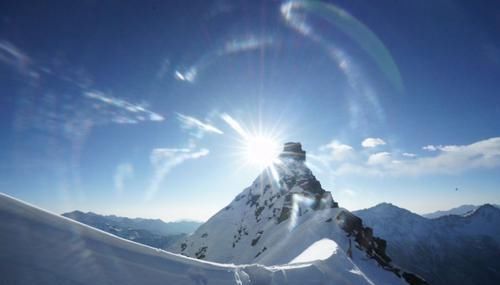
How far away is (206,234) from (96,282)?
9695cm

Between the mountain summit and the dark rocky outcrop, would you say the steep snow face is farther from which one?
the dark rocky outcrop

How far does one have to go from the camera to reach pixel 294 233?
3591cm

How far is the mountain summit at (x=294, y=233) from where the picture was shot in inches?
712

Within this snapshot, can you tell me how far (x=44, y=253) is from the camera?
4172 millimetres

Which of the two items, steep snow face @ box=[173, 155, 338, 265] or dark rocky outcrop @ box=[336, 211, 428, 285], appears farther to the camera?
steep snow face @ box=[173, 155, 338, 265]

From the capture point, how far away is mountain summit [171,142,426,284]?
59.4 feet

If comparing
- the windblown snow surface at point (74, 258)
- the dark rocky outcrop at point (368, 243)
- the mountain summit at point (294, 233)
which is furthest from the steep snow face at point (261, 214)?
the windblown snow surface at point (74, 258)

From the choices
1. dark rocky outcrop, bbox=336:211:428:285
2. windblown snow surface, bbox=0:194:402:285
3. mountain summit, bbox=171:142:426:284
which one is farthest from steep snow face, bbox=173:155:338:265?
windblown snow surface, bbox=0:194:402:285

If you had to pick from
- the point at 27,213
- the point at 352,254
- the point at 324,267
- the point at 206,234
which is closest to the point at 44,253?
the point at 27,213

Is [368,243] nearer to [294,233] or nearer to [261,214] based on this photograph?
[294,233]

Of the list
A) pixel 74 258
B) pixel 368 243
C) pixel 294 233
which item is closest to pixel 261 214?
pixel 294 233

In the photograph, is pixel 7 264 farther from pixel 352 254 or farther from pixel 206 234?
pixel 206 234

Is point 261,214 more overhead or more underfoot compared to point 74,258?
more overhead

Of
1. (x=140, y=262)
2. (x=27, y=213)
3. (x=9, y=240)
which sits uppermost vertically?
(x=27, y=213)
